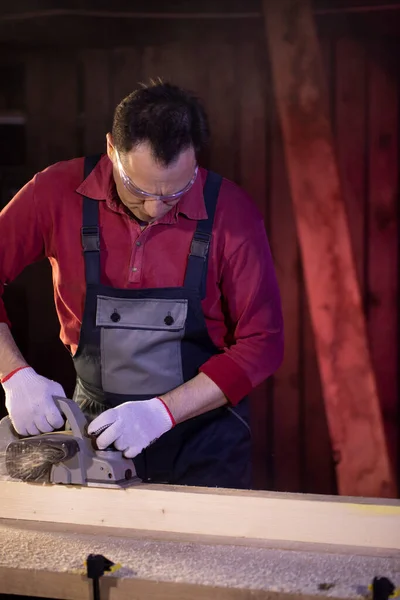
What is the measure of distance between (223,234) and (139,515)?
3.12 ft

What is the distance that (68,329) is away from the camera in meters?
2.72

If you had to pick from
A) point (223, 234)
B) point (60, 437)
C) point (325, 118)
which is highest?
point (325, 118)

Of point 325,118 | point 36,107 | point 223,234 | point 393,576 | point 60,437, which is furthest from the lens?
point 36,107

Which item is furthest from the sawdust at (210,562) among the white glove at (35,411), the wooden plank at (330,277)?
the wooden plank at (330,277)

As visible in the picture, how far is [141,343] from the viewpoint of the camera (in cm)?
261

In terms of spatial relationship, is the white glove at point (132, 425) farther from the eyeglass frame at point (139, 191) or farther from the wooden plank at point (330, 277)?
the wooden plank at point (330, 277)

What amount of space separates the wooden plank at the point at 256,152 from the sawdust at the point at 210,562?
7.51ft

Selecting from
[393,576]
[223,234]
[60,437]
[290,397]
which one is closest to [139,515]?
[60,437]

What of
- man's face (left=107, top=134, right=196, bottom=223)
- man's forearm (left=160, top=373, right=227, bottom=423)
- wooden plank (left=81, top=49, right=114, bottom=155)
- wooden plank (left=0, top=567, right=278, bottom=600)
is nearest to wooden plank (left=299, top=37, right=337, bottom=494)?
wooden plank (left=81, top=49, right=114, bottom=155)

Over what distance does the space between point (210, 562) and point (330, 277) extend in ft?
7.94

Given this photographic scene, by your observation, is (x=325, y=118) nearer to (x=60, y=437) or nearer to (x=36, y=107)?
(x=36, y=107)

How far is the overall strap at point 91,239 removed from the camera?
2.58 meters

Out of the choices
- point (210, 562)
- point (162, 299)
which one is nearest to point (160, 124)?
point (162, 299)

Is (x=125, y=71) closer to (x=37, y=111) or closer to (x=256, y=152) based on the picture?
(x=37, y=111)
